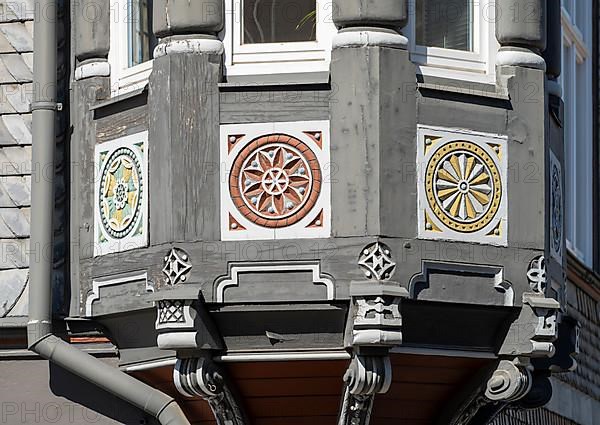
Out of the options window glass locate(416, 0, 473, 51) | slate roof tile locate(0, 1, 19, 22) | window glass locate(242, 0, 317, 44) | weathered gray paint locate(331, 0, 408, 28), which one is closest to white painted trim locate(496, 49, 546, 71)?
window glass locate(416, 0, 473, 51)

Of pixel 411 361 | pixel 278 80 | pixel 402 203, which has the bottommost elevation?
pixel 411 361

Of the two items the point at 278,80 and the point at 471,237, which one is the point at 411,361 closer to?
the point at 471,237

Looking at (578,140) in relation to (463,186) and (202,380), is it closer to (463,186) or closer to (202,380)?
(463,186)

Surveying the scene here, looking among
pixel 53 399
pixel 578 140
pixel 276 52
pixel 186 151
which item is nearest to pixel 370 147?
pixel 276 52

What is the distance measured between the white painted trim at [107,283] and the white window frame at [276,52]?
62.1 inches

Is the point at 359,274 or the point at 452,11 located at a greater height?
the point at 452,11

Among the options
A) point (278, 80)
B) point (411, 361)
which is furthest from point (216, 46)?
point (411, 361)

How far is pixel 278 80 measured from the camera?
14.7 metres

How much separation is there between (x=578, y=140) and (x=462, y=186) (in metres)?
5.78

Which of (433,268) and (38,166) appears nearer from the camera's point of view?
(433,268)

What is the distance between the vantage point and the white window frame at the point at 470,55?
48.9ft

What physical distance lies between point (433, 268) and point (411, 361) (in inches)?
31.9

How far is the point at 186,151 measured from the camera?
14.5m

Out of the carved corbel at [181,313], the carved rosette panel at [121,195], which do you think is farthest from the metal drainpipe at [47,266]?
the carved corbel at [181,313]
